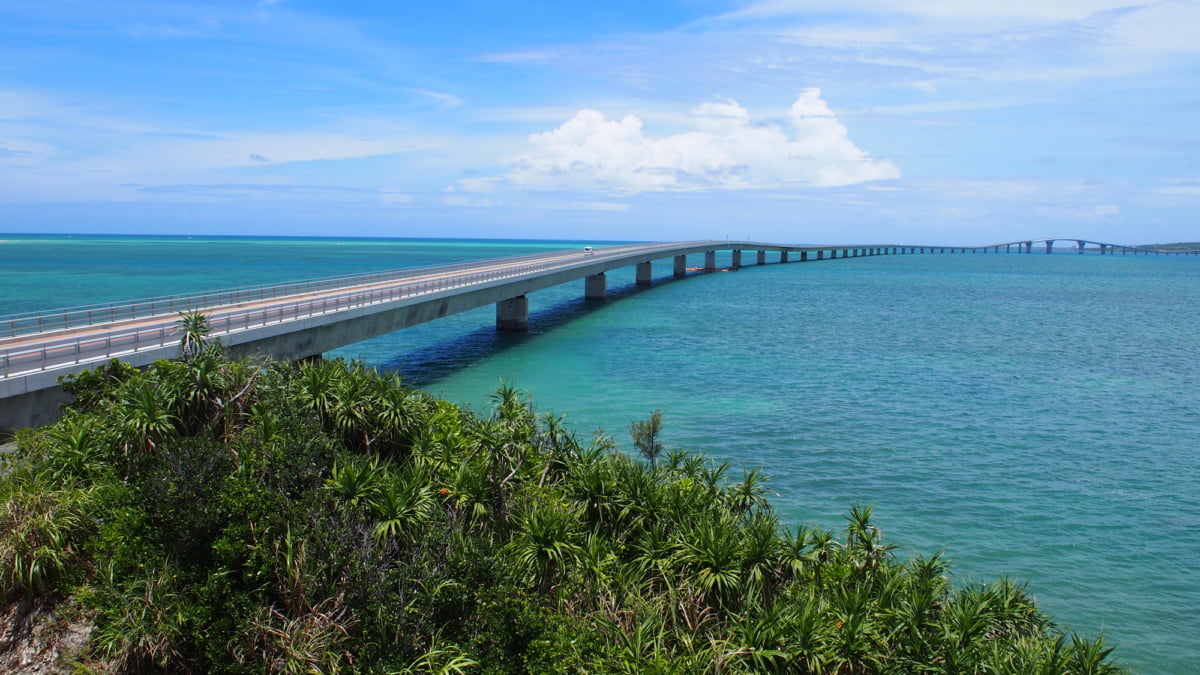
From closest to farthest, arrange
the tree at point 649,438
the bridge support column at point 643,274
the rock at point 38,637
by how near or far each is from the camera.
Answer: the rock at point 38,637
the tree at point 649,438
the bridge support column at point 643,274

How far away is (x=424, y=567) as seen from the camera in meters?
12.6

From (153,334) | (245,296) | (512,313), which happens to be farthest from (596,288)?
(153,334)

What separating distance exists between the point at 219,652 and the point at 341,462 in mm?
4460

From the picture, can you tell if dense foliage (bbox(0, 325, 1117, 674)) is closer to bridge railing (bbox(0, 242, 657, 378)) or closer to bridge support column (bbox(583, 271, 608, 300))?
bridge railing (bbox(0, 242, 657, 378))

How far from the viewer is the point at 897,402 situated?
3734 centimetres

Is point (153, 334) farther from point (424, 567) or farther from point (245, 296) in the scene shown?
point (424, 567)

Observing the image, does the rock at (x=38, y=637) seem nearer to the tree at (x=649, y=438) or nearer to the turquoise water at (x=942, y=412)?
the tree at (x=649, y=438)

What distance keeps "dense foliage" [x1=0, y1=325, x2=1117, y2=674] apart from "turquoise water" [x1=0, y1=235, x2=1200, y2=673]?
6.81m

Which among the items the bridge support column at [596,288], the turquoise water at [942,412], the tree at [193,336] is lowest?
the turquoise water at [942,412]

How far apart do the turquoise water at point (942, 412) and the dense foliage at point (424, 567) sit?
22.3ft

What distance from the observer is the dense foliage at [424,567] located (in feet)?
39.3

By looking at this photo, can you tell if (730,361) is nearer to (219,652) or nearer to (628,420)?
(628,420)

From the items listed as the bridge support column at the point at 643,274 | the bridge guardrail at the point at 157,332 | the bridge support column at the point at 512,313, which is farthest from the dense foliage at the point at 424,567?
the bridge support column at the point at 643,274

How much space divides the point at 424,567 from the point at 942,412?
29.3 meters
